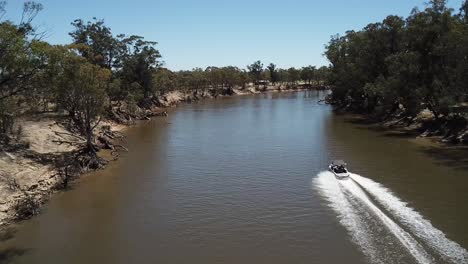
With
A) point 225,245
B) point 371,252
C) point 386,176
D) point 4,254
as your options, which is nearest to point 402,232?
point 371,252

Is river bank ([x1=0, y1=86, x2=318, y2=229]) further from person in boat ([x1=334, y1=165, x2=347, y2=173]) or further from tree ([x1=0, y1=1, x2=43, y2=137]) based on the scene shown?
person in boat ([x1=334, y1=165, x2=347, y2=173])

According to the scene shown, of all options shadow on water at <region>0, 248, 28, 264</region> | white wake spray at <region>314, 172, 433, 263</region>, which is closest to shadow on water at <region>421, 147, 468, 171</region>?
white wake spray at <region>314, 172, 433, 263</region>

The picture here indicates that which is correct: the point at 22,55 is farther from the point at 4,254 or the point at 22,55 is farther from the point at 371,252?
the point at 371,252

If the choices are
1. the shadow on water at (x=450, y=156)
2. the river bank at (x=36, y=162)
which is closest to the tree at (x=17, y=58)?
the river bank at (x=36, y=162)

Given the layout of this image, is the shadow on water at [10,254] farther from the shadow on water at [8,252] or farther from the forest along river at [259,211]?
the forest along river at [259,211]

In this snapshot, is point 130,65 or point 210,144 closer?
point 210,144

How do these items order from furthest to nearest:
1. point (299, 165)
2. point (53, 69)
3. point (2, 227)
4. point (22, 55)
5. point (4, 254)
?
point (299, 165) < point (53, 69) < point (22, 55) < point (2, 227) < point (4, 254)
